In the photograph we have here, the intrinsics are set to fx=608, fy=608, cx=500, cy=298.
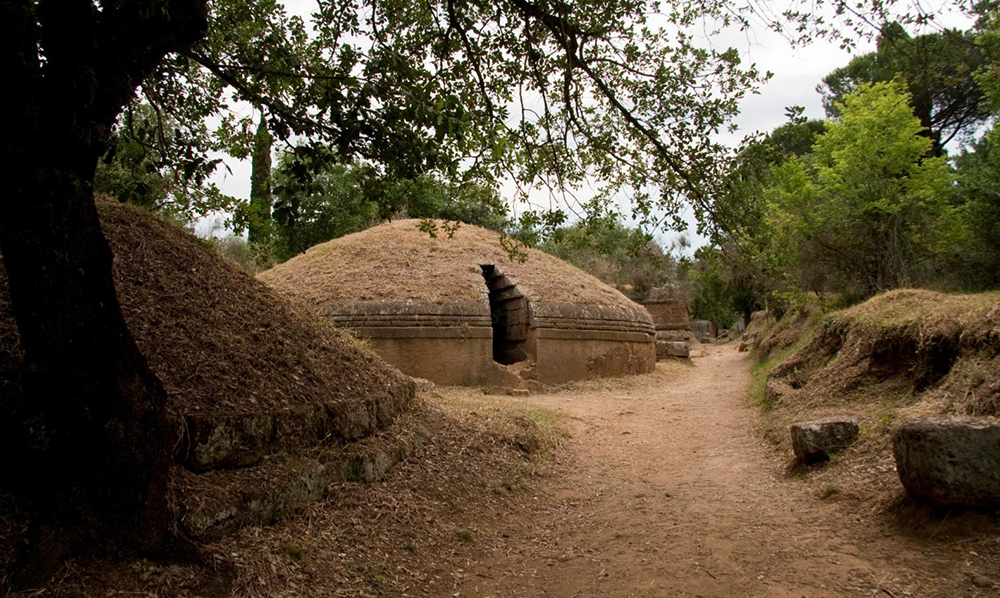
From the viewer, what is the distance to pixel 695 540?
165 inches

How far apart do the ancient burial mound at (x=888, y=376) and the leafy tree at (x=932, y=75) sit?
225 centimetres

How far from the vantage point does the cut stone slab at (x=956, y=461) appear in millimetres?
3479

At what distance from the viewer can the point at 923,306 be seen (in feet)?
23.4

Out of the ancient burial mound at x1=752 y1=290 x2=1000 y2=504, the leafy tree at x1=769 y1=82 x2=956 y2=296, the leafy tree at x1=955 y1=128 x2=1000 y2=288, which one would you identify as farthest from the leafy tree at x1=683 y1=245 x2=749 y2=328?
the ancient burial mound at x1=752 y1=290 x2=1000 y2=504

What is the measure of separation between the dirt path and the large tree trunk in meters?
1.94

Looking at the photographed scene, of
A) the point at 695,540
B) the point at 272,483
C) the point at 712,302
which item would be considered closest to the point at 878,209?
the point at 695,540

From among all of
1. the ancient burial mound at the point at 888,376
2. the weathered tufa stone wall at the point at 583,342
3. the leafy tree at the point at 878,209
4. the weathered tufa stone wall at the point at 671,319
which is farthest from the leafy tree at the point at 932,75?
the weathered tufa stone wall at the point at 671,319

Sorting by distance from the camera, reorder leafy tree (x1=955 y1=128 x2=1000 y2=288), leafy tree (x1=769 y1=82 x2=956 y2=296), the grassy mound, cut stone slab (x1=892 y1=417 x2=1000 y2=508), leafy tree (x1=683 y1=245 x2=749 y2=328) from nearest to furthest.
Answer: cut stone slab (x1=892 y1=417 x2=1000 y2=508) → the grassy mound → leafy tree (x1=955 y1=128 x2=1000 y2=288) → leafy tree (x1=769 y1=82 x2=956 y2=296) → leafy tree (x1=683 y1=245 x2=749 y2=328)

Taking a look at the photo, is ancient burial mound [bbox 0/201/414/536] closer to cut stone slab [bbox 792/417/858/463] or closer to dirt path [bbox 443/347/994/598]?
dirt path [bbox 443/347/994/598]

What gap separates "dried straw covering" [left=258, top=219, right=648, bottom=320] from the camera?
13.3 metres

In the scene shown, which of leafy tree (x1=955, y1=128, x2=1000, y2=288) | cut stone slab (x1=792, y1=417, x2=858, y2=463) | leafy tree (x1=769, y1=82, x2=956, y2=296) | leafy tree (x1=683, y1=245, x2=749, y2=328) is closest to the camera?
cut stone slab (x1=792, y1=417, x2=858, y2=463)

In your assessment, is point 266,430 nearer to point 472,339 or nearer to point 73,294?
point 73,294

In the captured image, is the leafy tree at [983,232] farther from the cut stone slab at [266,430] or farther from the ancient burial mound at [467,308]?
the cut stone slab at [266,430]

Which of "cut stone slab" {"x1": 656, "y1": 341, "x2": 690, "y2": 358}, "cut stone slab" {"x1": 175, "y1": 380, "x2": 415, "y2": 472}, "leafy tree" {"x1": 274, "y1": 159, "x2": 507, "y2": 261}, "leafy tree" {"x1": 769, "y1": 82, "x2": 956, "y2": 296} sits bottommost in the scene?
"cut stone slab" {"x1": 656, "y1": 341, "x2": 690, "y2": 358}
